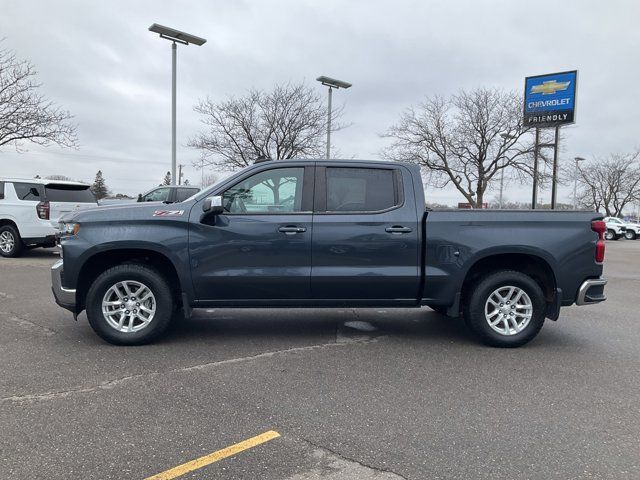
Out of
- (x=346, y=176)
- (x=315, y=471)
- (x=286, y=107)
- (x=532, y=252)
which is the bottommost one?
(x=315, y=471)

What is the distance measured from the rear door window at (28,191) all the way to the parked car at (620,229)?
1428 inches

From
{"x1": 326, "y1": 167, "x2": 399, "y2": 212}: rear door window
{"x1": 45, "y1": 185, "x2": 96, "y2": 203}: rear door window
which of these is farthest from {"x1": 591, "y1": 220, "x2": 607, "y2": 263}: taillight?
{"x1": 45, "y1": 185, "x2": 96, "y2": 203}: rear door window

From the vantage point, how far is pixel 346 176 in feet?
17.7

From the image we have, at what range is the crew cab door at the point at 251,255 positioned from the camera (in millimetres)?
5086

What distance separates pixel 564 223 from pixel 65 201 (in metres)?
11.0

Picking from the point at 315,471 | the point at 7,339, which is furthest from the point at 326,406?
the point at 7,339

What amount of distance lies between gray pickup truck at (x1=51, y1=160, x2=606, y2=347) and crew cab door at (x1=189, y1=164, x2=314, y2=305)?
11mm

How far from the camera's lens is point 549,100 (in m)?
28.0

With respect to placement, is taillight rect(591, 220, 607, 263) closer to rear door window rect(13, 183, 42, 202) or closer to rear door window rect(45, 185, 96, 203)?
rear door window rect(45, 185, 96, 203)

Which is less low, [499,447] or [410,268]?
[410,268]

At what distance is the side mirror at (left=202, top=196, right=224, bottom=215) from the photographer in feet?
16.0

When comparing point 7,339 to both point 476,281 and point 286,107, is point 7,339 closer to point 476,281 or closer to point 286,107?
point 476,281

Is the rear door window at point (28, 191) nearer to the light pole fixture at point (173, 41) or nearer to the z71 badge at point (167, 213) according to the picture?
the light pole fixture at point (173, 41)

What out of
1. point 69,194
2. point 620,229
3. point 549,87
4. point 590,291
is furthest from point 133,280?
point 620,229
